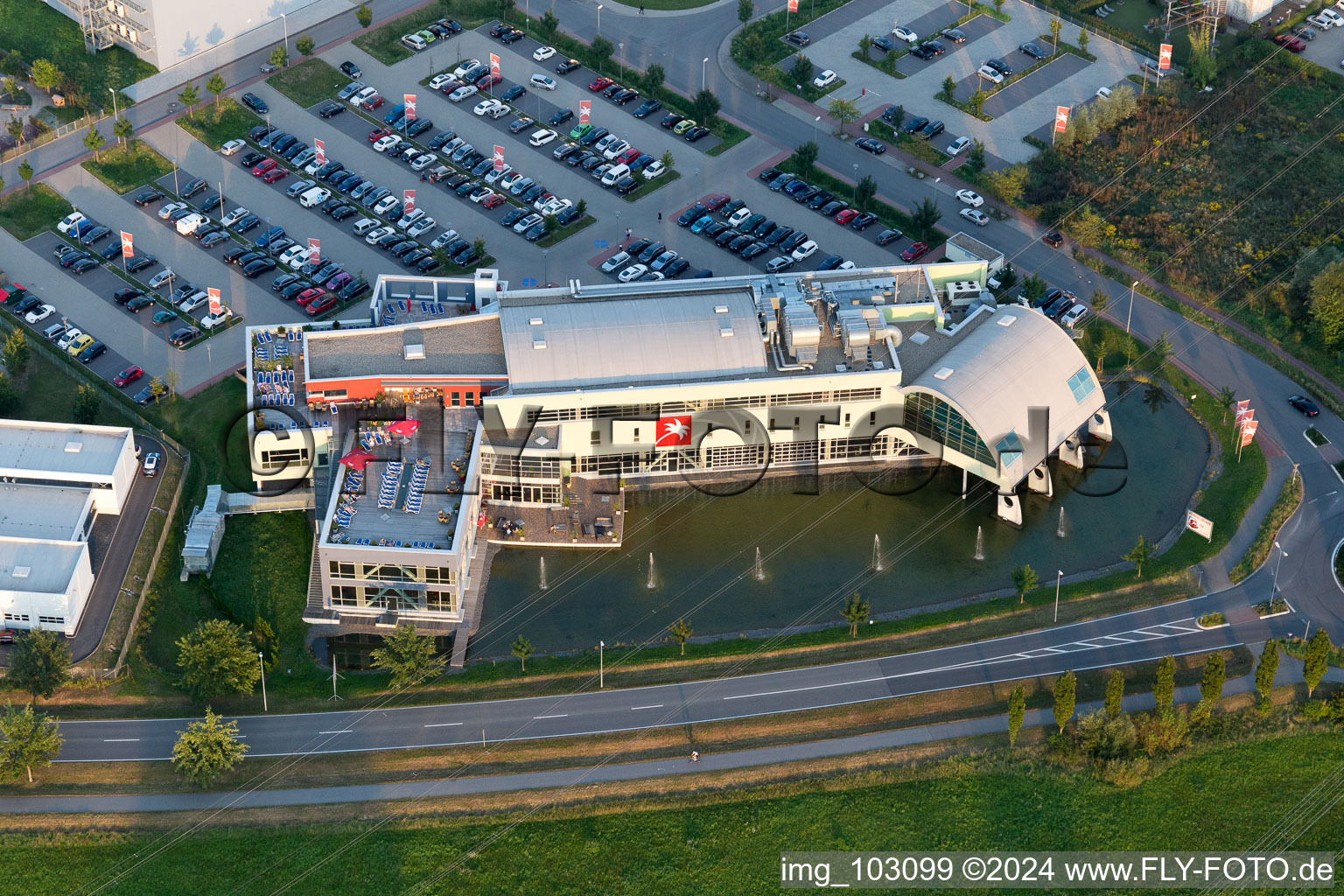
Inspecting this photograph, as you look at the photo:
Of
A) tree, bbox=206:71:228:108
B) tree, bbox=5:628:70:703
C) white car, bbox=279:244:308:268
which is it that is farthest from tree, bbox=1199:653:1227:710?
tree, bbox=206:71:228:108

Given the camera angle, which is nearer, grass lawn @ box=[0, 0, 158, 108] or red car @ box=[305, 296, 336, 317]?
red car @ box=[305, 296, 336, 317]

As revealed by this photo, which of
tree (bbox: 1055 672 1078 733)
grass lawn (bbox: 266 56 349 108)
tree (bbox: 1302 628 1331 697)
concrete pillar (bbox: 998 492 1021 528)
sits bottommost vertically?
grass lawn (bbox: 266 56 349 108)

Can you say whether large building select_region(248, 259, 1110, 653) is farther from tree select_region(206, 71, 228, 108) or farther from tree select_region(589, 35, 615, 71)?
tree select_region(589, 35, 615, 71)

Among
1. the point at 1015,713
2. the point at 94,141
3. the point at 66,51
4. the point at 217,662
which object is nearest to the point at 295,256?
the point at 94,141

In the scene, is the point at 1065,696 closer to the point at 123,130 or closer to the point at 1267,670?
the point at 1267,670

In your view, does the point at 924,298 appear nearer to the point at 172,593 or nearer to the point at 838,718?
the point at 838,718

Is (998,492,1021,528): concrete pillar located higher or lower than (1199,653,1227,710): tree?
lower

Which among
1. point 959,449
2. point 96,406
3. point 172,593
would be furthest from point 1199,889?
point 96,406
